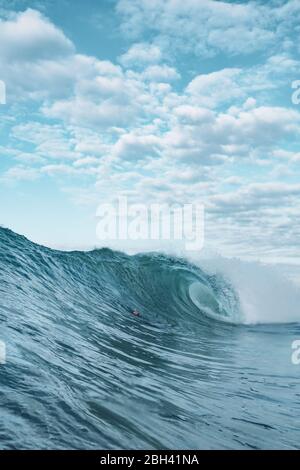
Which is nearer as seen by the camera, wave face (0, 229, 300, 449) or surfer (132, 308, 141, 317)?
wave face (0, 229, 300, 449)

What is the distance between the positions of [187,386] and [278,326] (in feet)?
43.2

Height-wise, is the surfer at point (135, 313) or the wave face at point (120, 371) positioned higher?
the surfer at point (135, 313)

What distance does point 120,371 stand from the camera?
6363 millimetres

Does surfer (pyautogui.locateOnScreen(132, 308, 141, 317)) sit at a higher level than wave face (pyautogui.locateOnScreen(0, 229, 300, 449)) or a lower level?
higher

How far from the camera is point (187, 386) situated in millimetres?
6191

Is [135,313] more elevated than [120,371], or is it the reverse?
[135,313]

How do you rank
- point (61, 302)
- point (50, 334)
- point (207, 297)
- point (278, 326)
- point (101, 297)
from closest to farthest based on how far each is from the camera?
point (50, 334), point (61, 302), point (101, 297), point (278, 326), point (207, 297)

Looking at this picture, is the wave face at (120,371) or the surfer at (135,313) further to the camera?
the surfer at (135,313)

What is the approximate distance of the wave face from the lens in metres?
3.84

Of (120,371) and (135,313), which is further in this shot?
(135,313)

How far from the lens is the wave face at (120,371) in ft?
12.6
